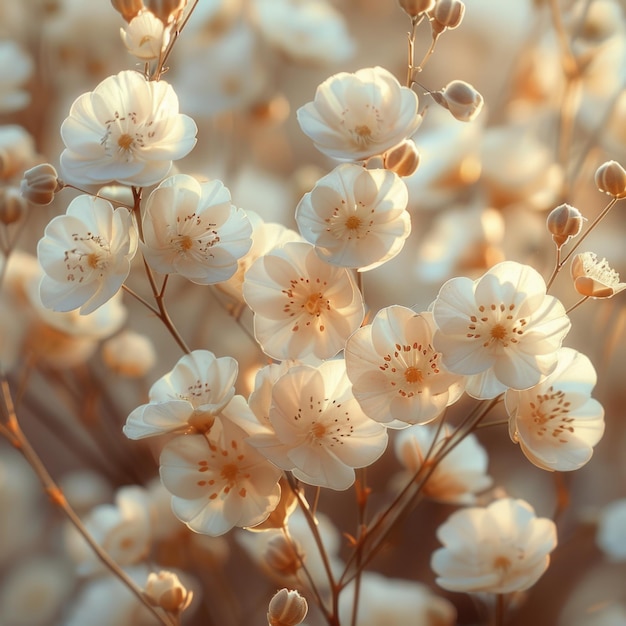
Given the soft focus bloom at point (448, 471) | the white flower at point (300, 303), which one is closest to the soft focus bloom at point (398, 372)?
the white flower at point (300, 303)

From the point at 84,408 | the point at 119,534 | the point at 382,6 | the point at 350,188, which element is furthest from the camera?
the point at 382,6

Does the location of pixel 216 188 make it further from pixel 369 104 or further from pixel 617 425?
pixel 617 425

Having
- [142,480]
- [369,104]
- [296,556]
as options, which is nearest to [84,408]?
[142,480]

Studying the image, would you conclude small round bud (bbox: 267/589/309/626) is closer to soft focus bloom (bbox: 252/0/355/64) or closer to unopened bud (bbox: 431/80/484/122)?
unopened bud (bbox: 431/80/484/122)

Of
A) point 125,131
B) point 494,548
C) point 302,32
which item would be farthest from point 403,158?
point 302,32

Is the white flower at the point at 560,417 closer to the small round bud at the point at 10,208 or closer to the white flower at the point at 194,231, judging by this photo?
the white flower at the point at 194,231
